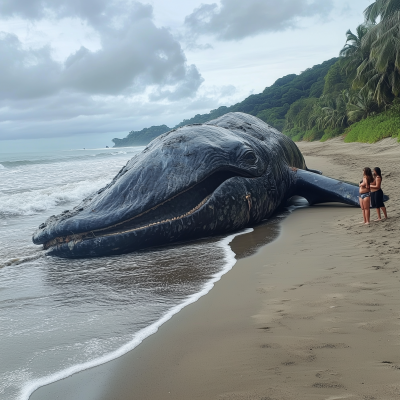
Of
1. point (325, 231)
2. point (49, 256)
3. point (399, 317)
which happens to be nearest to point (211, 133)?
point (325, 231)

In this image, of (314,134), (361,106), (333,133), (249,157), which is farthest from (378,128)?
(249,157)

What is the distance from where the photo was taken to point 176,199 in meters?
6.00

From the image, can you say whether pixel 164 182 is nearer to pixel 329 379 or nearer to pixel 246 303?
pixel 246 303

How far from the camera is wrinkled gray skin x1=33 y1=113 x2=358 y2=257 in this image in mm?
5535

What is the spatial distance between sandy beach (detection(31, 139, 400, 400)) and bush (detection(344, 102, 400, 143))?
987 inches

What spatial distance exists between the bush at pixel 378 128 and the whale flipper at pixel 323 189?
2047 centimetres

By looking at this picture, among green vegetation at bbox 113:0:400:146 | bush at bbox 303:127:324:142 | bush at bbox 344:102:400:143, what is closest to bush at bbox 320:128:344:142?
green vegetation at bbox 113:0:400:146

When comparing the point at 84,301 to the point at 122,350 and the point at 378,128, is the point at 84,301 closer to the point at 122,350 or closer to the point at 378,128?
the point at 122,350

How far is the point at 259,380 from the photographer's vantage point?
2.22 m

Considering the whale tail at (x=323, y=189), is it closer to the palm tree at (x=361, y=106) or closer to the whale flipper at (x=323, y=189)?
the whale flipper at (x=323, y=189)

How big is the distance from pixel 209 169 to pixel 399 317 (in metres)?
3.81

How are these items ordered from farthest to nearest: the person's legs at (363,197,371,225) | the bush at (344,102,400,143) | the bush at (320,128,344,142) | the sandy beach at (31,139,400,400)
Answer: the bush at (320,128,344,142) < the bush at (344,102,400,143) < the person's legs at (363,197,371,225) < the sandy beach at (31,139,400,400)

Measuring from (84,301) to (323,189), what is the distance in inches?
212

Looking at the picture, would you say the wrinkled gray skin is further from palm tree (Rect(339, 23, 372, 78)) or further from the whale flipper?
palm tree (Rect(339, 23, 372, 78))
